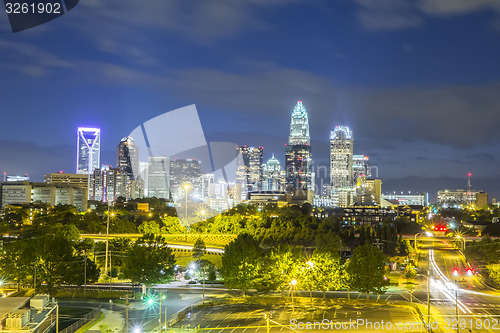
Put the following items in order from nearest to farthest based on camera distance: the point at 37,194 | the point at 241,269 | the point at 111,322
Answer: the point at 111,322
the point at 241,269
the point at 37,194

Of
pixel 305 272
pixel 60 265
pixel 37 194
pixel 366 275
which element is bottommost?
pixel 366 275

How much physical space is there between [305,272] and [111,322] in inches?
647

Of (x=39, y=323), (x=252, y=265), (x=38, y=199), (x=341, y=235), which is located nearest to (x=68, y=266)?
(x=252, y=265)

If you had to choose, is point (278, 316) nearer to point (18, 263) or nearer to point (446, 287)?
point (446, 287)

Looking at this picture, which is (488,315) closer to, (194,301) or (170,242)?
(194,301)

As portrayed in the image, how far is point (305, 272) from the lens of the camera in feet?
150

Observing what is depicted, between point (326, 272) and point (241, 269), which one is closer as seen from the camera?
point (326, 272)

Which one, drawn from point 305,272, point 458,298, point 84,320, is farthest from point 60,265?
point 458,298

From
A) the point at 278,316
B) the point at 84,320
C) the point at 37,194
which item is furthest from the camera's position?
the point at 37,194

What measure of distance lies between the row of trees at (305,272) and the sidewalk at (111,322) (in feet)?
35.2

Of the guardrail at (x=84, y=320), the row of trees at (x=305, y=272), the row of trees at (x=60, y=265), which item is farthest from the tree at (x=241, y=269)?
the guardrail at (x=84, y=320)

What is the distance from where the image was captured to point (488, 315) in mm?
38750

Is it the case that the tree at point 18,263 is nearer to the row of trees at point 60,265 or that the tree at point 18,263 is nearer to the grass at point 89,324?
the row of trees at point 60,265

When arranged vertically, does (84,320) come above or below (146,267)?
below
